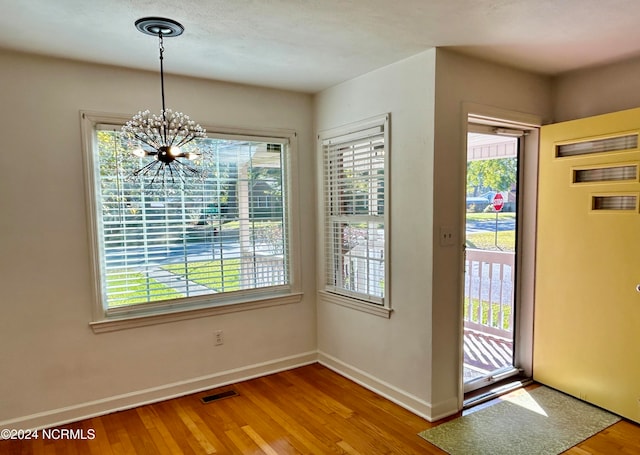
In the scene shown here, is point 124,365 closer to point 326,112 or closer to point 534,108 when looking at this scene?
point 326,112

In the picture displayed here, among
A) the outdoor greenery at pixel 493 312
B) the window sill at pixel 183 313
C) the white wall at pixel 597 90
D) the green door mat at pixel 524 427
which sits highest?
the white wall at pixel 597 90

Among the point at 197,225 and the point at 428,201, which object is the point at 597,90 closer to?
the point at 428,201

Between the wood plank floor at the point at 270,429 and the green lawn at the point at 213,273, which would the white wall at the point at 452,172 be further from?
the green lawn at the point at 213,273

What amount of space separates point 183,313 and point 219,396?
698 mm

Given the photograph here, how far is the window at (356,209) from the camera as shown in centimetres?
306

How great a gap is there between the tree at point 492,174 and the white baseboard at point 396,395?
1.82 meters

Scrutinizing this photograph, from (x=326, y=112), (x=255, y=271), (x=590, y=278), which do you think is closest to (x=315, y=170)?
(x=326, y=112)

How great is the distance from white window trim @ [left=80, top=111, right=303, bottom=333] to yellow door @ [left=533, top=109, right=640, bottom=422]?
2.01 metres

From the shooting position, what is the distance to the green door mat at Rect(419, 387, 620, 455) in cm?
241

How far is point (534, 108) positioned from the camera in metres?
3.12

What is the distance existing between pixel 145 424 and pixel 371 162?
2.44 m

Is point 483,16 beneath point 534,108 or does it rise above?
above

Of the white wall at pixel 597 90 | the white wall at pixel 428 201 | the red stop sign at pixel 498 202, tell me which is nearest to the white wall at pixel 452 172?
the white wall at pixel 428 201

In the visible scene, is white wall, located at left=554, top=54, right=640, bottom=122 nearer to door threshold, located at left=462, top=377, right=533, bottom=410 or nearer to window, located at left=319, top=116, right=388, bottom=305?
window, located at left=319, top=116, right=388, bottom=305
